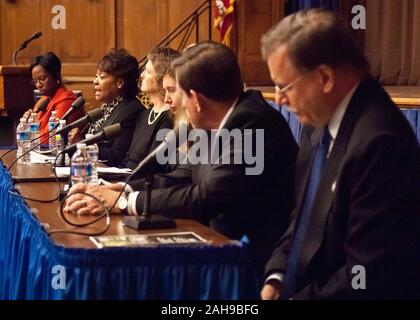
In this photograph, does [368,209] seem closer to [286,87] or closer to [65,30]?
[286,87]

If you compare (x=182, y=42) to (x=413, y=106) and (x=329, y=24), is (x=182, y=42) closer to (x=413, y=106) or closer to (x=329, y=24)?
(x=413, y=106)

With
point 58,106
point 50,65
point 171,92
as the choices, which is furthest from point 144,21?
point 171,92

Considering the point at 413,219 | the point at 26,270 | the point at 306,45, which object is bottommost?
the point at 26,270

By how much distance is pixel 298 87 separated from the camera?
7.42 feet

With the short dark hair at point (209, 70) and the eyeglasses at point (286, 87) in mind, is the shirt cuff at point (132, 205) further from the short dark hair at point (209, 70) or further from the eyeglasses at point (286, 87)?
the eyeglasses at point (286, 87)

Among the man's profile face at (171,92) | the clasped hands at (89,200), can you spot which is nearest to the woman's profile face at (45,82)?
the man's profile face at (171,92)

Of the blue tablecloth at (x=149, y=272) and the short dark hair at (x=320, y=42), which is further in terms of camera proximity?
the blue tablecloth at (x=149, y=272)

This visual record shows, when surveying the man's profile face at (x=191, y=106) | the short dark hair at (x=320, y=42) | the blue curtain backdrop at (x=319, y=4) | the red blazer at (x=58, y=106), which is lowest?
the red blazer at (x=58, y=106)

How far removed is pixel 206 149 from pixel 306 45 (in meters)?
1.03

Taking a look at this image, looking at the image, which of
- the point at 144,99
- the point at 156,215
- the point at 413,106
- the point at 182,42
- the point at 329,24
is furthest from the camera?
the point at 182,42

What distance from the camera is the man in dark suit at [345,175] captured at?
81.3 inches

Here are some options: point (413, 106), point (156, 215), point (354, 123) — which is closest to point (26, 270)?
point (156, 215)

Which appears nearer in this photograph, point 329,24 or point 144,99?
point 329,24

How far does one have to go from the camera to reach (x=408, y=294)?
82.5 inches
